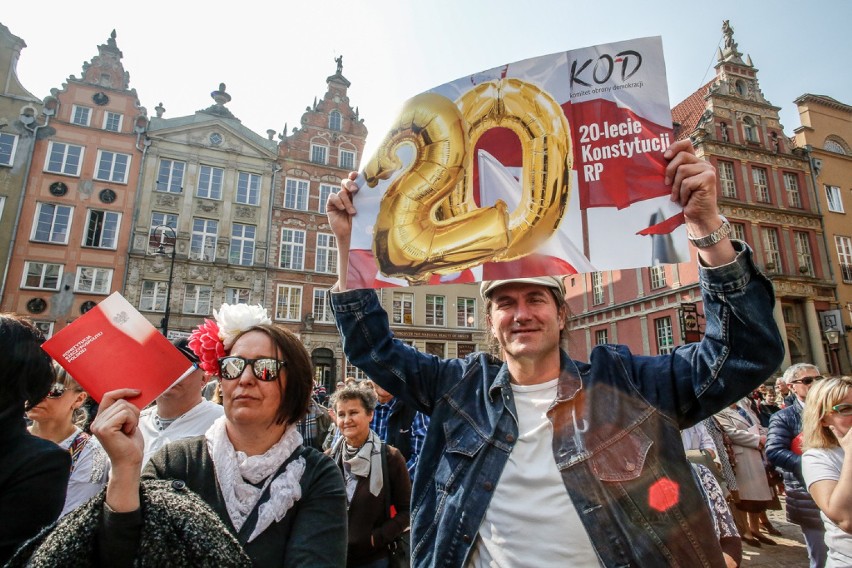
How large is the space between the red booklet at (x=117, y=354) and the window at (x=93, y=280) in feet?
85.6

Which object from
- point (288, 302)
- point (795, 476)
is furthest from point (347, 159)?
point (795, 476)

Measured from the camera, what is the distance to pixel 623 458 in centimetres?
180

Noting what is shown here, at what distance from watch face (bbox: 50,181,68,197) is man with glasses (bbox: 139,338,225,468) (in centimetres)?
2683

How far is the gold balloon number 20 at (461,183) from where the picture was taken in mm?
2152

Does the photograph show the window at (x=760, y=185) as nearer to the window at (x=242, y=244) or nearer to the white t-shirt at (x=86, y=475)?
the window at (x=242, y=244)

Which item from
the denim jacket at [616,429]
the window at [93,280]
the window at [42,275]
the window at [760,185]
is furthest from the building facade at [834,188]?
the window at [42,275]

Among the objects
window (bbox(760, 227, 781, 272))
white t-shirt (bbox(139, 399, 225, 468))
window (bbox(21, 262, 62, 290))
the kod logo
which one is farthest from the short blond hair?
window (bbox(21, 262, 62, 290))

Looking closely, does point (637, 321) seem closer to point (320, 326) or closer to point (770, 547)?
point (320, 326)

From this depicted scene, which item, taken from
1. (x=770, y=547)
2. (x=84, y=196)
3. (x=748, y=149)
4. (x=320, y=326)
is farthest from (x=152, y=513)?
(x=748, y=149)

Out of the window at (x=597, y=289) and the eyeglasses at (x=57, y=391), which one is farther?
the window at (x=597, y=289)

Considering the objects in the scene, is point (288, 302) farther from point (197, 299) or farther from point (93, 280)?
point (93, 280)

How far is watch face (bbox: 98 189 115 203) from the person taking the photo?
25.1 m

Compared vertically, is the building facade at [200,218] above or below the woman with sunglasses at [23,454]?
above

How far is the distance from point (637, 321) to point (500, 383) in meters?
26.7
